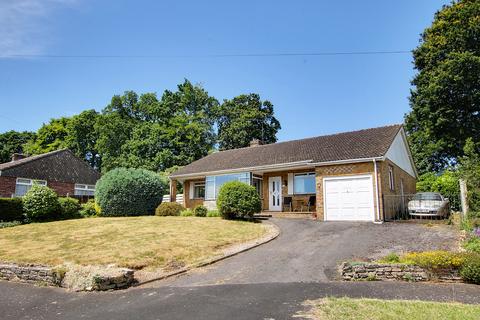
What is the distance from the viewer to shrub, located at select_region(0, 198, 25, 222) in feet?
65.0

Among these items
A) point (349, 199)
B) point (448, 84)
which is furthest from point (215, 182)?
point (448, 84)

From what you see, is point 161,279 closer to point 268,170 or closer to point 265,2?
point 265,2

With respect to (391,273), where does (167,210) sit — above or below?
above

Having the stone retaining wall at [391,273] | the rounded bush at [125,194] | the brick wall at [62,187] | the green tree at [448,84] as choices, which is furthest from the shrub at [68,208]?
the green tree at [448,84]

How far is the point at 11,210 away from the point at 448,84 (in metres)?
34.9

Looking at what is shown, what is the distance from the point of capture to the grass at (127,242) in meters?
10.5

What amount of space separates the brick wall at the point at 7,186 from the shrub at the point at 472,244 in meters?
34.8

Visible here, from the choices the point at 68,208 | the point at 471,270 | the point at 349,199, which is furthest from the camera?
the point at 68,208

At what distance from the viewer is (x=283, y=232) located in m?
15.1

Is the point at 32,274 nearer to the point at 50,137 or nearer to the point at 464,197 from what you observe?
the point at 464,197

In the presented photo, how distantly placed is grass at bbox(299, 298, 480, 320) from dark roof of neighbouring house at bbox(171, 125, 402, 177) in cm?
1187

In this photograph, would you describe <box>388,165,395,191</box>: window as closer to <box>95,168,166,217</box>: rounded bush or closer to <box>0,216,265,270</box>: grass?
<box>0,216,265,270</box>: grass

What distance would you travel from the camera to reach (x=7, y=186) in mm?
31531

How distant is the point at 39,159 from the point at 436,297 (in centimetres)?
3785
